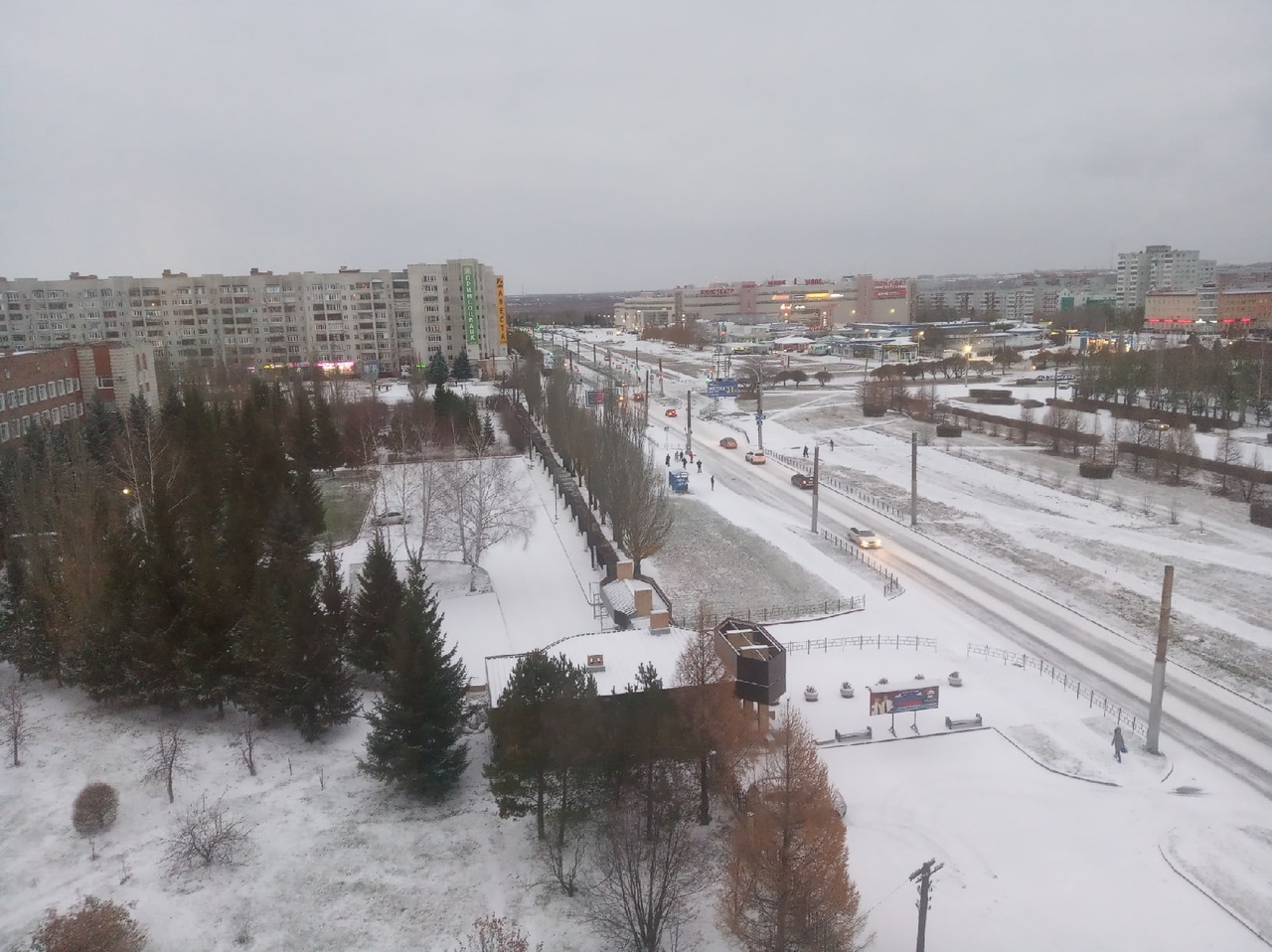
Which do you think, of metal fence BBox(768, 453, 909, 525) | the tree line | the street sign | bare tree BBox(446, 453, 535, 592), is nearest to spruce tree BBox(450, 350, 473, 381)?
the street sign

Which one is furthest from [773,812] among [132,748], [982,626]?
[982,626]

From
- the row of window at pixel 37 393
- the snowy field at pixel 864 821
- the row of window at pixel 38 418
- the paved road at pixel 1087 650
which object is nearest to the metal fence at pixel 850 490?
the paved road at pixel 1087 650

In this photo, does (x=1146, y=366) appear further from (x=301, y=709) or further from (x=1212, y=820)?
(x=301, y=709)

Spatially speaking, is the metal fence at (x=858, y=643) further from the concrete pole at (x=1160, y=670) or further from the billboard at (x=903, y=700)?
the concrete pole at (x=1160, y=670)

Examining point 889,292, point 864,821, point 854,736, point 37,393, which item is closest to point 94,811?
point 864,821

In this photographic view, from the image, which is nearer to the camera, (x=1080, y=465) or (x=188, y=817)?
(x=188, y=817)
